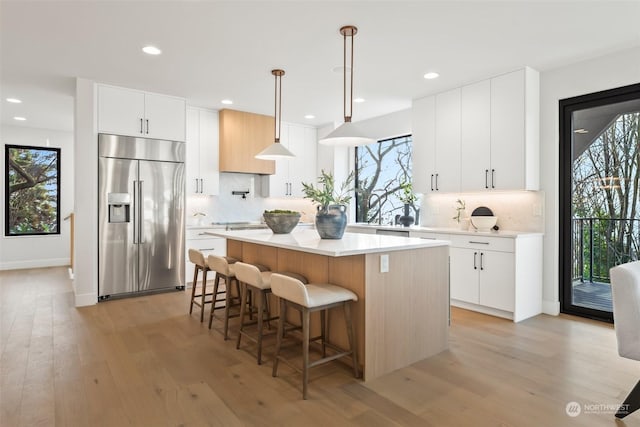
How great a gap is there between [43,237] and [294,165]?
4828 millimetres

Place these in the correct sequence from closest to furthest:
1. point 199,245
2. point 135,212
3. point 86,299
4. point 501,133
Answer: point 501,133
point 86,299
point 135,212
point 199,245

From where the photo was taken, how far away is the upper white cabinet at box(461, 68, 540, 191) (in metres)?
4.11

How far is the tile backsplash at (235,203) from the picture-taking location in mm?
6125

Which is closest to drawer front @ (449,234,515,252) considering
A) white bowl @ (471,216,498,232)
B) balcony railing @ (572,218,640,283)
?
white bowl @ (471,216,498,232)

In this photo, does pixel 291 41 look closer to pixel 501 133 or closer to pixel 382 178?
pixel 501 133

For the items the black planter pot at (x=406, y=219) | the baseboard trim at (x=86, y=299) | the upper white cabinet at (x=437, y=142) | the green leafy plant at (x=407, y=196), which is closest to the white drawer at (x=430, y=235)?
the black planter pot at (x=406, y=219)

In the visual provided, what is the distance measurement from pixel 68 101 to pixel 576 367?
660 centimetres

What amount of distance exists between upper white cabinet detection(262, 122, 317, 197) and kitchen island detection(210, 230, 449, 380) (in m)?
3.57

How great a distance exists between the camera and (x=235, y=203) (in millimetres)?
6504

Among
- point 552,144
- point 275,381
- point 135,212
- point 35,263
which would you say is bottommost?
point 275,381

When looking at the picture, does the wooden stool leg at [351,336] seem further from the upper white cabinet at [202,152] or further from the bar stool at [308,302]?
the upper white cabinet at [202,152]

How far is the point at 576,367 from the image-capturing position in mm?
2770

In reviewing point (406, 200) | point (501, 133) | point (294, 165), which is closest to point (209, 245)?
point (294, 165)

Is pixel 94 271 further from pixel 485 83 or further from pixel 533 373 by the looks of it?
pixel 485 83
